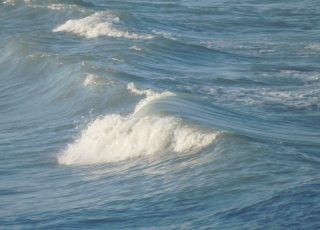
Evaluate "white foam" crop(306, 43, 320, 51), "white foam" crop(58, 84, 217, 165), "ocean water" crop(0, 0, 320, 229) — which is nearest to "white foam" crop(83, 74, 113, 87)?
"ocean water" crop(0, 0, 320, 229)

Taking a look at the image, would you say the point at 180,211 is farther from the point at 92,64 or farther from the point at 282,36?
the point at 282,36

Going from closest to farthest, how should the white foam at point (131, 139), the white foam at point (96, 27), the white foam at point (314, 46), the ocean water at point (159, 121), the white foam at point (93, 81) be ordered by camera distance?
the ocean water at point (159, 121) → the white foam at point (131, 139) → the white foam at point (93, 81) → the white foam at point (314, 46) → the white foam at point (96, 27)

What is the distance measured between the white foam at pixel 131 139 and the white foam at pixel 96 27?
12.7 metres

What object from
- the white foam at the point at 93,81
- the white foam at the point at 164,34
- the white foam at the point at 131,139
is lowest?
the white foam at the point at 164,34

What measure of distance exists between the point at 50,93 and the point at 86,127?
198 inches

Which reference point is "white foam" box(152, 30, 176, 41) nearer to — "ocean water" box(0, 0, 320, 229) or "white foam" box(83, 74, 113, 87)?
"ocean water" box(0, 0, 320, 229)

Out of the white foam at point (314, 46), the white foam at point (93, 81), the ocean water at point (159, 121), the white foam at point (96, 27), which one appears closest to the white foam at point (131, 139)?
the ocean water at point (159, 121)

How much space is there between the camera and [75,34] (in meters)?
36.2

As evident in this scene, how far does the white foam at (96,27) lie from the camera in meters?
34.8

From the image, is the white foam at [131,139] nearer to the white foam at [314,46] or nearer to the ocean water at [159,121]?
the ocean water at [159,121]

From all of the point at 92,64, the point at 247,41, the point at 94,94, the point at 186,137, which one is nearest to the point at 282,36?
the point at 247,41

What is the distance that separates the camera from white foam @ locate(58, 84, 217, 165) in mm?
18625

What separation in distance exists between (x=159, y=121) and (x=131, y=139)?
0.71 m

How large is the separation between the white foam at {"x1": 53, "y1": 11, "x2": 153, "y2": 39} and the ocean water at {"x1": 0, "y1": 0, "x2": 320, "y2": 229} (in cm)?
9
